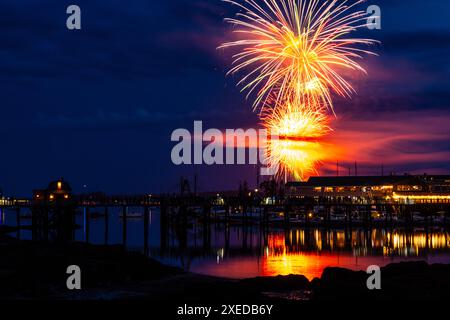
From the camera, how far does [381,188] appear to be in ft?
411

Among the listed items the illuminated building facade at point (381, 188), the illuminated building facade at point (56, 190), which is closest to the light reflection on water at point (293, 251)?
the illuminated building facade at point (56, 190)

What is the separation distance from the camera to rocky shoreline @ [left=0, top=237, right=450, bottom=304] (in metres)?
26.5

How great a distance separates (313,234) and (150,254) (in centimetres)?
3230

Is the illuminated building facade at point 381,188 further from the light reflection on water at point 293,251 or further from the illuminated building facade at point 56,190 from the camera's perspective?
the illuminated building facade at point 56,190

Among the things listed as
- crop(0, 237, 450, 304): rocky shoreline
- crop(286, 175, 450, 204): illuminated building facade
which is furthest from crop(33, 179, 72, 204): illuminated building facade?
crop(0, 237, 450, 304): rocky shoreline

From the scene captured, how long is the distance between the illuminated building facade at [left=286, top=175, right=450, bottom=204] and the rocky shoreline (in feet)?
289

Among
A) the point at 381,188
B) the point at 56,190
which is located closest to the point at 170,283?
the point at 56,190

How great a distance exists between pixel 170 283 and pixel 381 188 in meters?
95.3

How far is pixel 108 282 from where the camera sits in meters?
33.5

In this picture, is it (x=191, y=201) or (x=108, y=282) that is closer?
(x=108, y=282)

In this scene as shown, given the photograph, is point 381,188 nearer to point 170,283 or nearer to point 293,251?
point 293,251

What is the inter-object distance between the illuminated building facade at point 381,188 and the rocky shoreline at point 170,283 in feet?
289
